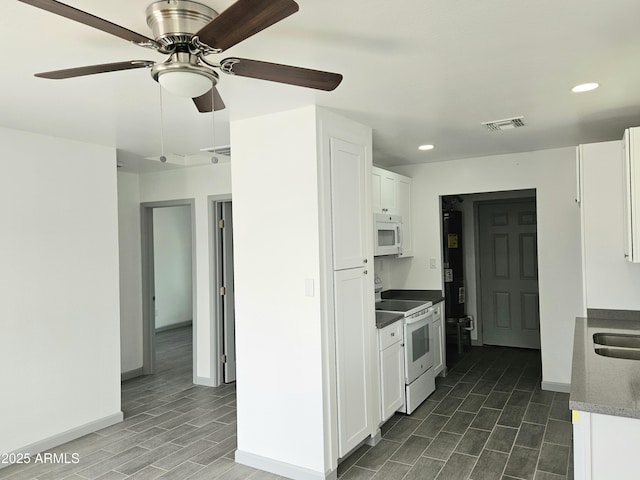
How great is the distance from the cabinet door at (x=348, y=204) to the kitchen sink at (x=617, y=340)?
5.47 ft

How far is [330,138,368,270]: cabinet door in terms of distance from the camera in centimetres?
314

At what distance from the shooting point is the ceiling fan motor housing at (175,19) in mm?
1604

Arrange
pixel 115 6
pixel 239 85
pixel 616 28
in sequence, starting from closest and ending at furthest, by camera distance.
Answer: pixel 115 6, pixel 616 28, pixel 239 85

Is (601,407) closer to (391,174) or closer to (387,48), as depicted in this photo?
(387,48)

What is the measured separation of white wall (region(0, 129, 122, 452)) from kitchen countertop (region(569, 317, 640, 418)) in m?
3.74

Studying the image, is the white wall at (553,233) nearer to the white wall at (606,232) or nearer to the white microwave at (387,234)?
the white microwave at (387,234)

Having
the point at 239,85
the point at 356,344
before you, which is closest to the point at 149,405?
the point at 356,344

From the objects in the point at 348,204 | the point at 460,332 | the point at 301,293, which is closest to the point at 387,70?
the point at 348,204

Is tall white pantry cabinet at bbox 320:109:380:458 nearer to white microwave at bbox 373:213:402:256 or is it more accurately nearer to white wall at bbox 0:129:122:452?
white microwave at bbox 373:213:402:256

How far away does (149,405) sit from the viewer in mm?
4562

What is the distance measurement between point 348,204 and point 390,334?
125cm

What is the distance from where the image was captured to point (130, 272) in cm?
546

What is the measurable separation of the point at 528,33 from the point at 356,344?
225 cm

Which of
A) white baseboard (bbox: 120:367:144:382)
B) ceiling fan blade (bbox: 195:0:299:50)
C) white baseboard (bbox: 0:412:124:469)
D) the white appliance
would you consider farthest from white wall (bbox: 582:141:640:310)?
white baseboard (bbox: 120:367:144:382)
